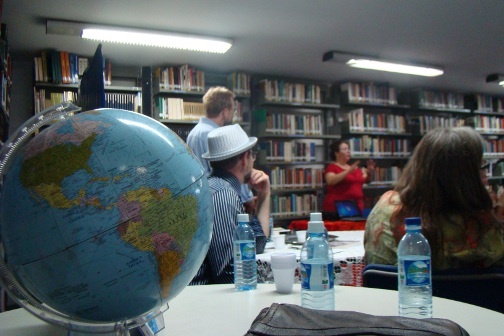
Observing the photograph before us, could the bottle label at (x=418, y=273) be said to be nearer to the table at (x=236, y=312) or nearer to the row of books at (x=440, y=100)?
the table at (x=236, y=312)

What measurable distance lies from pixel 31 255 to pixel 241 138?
5.24 ft

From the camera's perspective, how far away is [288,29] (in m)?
4.66

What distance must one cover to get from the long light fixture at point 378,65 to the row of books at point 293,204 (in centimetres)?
200

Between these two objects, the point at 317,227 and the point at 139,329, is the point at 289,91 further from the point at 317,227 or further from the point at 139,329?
the point at 139,329

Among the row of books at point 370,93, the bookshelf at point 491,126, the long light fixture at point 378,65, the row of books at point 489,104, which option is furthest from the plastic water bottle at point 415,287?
the row of books at point 489,104

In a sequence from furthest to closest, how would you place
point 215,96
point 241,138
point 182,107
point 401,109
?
point 401,109 → point 182,107 → point 215,96 → point 241,138

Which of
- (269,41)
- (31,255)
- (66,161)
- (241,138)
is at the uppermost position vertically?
(269,41)

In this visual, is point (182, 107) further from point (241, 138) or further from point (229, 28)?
point (241, 138)

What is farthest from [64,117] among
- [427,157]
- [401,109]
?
[401,109]

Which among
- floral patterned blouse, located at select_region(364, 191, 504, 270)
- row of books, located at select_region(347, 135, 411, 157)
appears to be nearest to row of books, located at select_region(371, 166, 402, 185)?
row of books, located at select_region(347, 135, 411, 157)

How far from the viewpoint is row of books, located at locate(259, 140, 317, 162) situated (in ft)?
20.7

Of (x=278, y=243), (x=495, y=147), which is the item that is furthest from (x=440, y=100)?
(x=278, y=243)

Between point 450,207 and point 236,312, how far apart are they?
2.92ft

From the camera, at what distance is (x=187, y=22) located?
4.38 m
